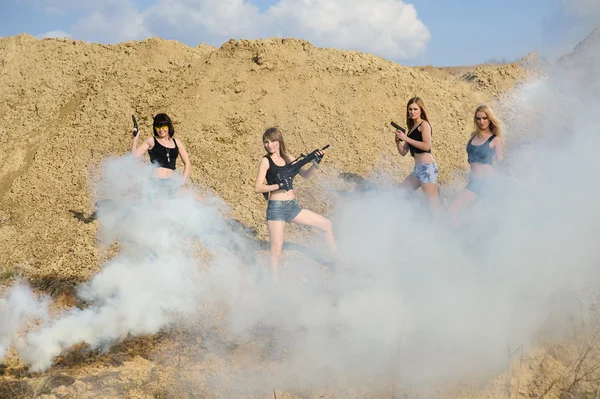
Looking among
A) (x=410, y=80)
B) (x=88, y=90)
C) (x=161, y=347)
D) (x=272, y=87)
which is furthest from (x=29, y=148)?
(x=410, y=80)

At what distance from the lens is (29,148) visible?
9.20 meters

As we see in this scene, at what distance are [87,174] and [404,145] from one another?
539 centimetres

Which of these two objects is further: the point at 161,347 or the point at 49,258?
the point at 49,258

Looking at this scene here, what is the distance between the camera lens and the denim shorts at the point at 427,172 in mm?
5078

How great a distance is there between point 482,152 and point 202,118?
5157 millimetres

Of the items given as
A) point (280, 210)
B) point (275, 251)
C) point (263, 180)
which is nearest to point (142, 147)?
point (263, 180)

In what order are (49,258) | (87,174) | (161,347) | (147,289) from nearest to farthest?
(161,347)
(147,289)
(49,258)
(87,174)

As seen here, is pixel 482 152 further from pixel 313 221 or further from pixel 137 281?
pixel 137 281

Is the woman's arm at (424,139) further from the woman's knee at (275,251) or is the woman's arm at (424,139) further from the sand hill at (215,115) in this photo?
the sand hill at (215,115)

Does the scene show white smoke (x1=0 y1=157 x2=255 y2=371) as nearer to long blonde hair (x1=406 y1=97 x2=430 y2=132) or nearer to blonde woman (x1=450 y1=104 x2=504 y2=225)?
long blonde hair (x1=406 y1=97 x2=430 y2=132)

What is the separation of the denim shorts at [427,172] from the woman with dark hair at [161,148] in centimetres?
261

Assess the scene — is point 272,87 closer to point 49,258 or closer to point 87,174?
point 87,174

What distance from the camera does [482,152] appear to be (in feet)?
15.6

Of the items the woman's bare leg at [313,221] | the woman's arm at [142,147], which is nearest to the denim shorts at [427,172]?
the woman's bare leg at [313,221]
